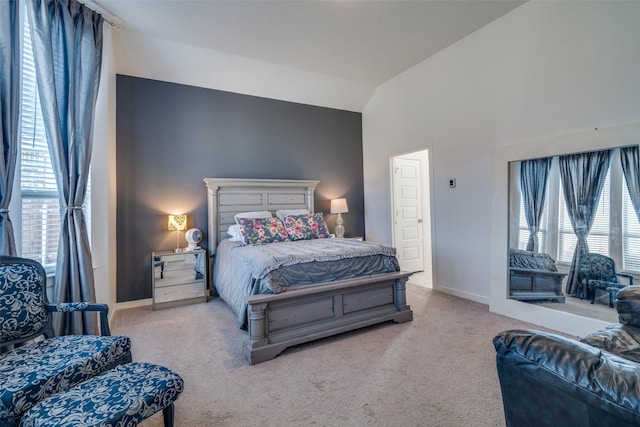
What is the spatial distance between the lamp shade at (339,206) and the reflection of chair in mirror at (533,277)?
2488mm

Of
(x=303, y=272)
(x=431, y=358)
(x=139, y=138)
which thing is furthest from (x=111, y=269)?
(x=431, y=358)

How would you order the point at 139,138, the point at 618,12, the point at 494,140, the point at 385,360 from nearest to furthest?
the point at 385,360 < the point at 618,12 < the point at 494,140 < the point at 139,138

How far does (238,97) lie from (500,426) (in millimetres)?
4604

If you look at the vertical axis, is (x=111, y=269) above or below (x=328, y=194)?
below

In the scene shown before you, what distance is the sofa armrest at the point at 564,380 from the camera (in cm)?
74

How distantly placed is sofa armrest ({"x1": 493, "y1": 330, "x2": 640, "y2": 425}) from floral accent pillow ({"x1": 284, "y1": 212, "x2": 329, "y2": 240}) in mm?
3000

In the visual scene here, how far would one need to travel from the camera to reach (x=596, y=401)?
0.76 meters

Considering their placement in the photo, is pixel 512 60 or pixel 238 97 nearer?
pixel 512 60

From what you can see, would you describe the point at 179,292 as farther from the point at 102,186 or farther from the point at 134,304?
the point at 102,186

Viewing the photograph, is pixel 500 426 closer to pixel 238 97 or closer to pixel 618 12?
pixel 618 12

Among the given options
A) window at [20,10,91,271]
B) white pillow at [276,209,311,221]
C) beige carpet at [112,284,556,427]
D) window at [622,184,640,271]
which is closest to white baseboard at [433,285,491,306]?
beige carpet at [112,284,556,427]

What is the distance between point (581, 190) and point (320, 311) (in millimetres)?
2635

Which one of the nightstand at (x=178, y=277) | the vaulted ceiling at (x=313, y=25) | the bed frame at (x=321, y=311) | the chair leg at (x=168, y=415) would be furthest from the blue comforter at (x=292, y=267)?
the vaulted ceiling at (x=313, y=25)

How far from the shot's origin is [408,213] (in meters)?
5.16
